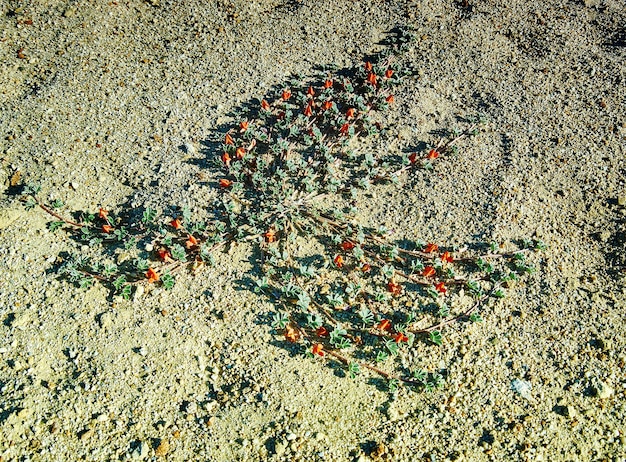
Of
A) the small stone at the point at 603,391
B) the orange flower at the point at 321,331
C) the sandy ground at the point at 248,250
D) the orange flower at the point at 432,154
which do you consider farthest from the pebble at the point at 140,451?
the orange flower at the point at 432,154

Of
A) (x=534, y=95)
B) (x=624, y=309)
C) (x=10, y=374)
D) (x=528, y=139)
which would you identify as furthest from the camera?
(x=534, y=95)

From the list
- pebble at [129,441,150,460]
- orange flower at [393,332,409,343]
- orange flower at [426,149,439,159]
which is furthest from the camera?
orange flower at [426,149,439,159]

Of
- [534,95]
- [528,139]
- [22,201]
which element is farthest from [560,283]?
[22,201]

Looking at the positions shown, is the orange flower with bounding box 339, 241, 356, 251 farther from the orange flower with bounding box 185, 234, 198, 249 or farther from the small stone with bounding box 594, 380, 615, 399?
the small stone with bounding box 594, 380, 615, 399

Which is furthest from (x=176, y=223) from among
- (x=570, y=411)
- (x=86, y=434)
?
(x=570, y=411)

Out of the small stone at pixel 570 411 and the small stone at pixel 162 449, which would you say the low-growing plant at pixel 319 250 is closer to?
the small stone at pixel 570 411

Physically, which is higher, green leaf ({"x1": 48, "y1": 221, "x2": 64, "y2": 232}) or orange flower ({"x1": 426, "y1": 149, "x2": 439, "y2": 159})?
orange flower ({"x1": 426, "y1": 149, "x2": 439, "y2": 159})

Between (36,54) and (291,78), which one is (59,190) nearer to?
(36,54)

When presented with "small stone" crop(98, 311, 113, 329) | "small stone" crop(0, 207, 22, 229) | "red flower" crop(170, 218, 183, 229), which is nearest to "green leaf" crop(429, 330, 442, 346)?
"red flower" crop(170, 218, 183, 229)
